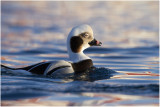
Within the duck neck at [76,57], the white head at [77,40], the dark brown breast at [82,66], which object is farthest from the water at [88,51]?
the white head at [77,40]

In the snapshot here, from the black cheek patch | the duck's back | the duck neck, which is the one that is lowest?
the duck's back

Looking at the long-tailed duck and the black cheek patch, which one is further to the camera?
the black cheek patch

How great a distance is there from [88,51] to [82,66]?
5.44 m

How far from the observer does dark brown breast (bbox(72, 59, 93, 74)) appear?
7113mm

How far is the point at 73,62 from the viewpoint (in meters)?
7.23

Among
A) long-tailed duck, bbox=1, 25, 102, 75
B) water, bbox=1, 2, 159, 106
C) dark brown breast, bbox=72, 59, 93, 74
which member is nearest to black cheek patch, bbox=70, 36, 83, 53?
long-tailed duck, bbox=1, 25, 102, 75

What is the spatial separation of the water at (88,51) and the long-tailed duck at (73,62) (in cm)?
16

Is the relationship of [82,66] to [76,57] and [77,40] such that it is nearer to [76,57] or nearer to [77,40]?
[76,57]

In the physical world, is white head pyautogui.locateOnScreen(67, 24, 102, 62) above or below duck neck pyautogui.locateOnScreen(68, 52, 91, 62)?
above

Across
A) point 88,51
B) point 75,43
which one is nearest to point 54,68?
point 75,43

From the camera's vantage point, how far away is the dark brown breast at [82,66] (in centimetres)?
711

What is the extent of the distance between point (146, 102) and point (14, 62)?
Result: 5356 millimetres

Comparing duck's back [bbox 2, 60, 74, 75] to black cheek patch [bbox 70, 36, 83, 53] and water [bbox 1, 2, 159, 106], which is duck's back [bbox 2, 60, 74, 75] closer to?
water [bbox 1, 2, 159, 106]

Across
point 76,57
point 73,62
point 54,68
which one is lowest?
point 54,68
